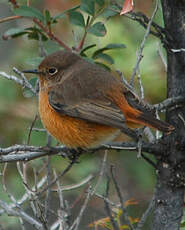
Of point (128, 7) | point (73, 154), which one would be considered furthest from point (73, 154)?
point (128, 7)

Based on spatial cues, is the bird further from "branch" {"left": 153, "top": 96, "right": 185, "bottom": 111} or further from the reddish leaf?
the reddish leaf

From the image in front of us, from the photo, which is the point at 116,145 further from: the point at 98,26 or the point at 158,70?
the point at 158,70

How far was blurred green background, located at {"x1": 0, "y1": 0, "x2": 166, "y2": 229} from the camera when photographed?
5.27m

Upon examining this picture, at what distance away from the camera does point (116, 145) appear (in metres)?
3.64

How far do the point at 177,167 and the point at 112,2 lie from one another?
4.25 feet

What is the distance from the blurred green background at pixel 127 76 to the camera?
5273mm

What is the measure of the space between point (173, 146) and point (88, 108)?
0.81 meters

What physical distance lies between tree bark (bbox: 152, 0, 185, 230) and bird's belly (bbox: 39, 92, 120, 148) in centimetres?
55

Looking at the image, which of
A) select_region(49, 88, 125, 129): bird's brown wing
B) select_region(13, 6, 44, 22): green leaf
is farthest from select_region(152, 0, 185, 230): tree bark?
select_region(13, 6, 44, 22): green leaf

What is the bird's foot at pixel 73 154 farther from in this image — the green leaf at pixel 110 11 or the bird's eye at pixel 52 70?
the green leaf at pixel 110 11

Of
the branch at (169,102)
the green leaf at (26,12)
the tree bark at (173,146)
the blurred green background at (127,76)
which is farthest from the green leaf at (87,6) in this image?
the blurred green background at (127,76)

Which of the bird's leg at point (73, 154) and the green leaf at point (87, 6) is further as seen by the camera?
the bird's leg at point (73, 154)

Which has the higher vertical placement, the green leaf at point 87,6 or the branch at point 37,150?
the green leaf at point 87,6

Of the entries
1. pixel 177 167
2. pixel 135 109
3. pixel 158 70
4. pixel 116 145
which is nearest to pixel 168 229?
pixel 177 167
